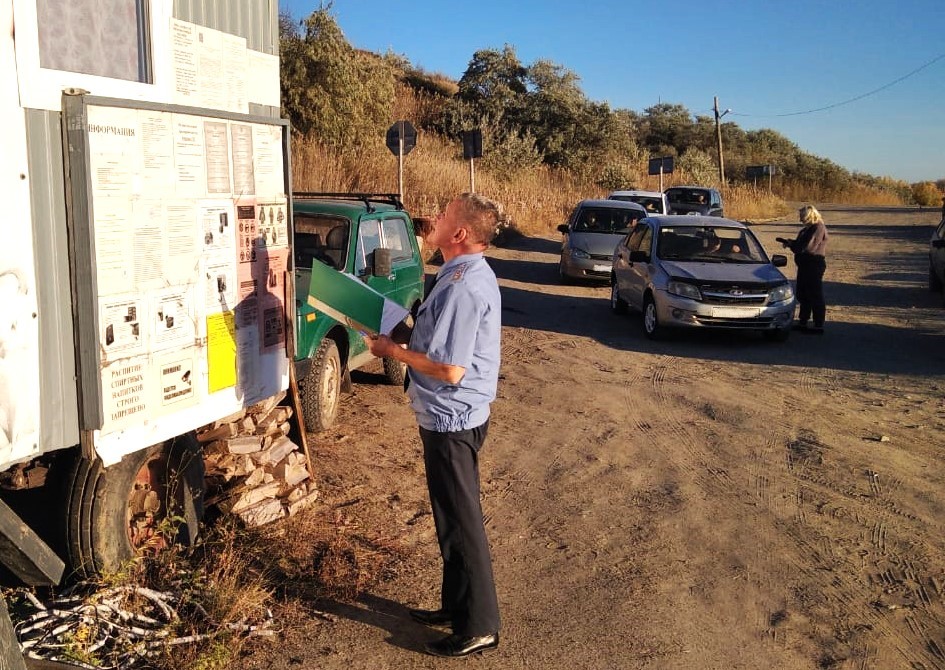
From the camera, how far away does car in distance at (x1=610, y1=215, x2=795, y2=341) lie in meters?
12.2

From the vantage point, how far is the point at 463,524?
162 inches

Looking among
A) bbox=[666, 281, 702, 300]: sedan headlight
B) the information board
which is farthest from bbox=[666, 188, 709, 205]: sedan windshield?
the information board

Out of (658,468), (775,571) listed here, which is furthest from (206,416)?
(658,468)

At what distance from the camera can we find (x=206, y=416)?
4.55 meters

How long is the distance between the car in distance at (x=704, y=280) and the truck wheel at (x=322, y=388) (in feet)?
19.9

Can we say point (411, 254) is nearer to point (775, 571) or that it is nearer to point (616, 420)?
point (616, 420)

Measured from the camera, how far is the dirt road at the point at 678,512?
443 cm

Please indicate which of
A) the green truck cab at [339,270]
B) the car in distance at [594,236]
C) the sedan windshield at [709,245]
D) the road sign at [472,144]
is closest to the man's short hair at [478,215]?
the green truck cab at [339,270]

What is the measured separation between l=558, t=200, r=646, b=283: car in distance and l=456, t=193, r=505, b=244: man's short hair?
14.2 metres

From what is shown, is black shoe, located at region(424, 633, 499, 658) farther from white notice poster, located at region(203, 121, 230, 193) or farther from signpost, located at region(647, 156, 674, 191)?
signpost, located at region(647, 156, 674, 191)

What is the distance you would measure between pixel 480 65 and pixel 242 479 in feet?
138

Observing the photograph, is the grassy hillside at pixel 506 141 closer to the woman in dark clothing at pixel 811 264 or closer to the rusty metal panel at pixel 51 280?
the woman in dark clothing at pixel 811 264

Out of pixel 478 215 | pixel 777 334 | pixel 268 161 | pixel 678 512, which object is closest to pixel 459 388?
pixel 478 215

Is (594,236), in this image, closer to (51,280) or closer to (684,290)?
(684,290)
